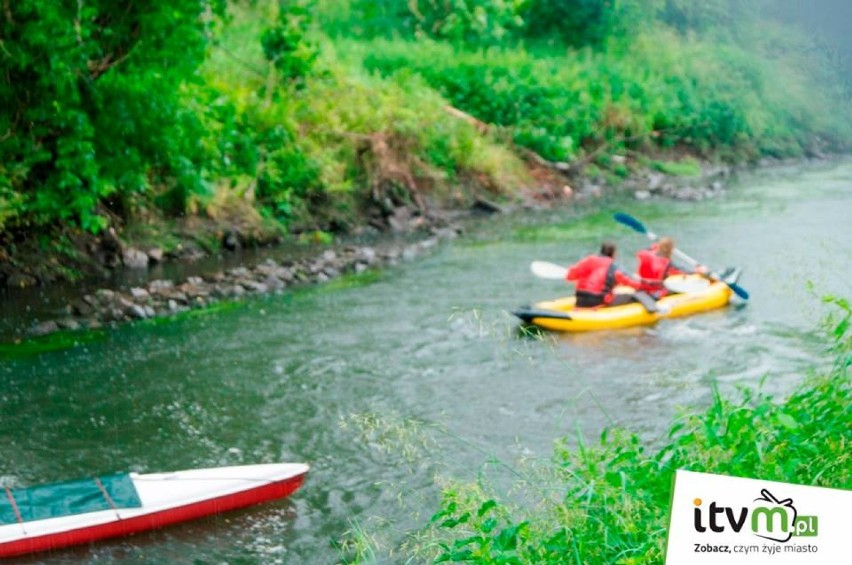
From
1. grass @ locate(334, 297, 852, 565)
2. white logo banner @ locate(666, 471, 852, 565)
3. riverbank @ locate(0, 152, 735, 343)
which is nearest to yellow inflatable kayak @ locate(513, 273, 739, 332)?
riverbank @ locate(0, 152, 735, 343)

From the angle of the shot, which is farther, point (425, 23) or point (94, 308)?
point (425, 23)

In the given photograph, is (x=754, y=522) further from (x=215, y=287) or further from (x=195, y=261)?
(x=195, y=261)

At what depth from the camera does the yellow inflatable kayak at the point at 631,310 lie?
10672 mm

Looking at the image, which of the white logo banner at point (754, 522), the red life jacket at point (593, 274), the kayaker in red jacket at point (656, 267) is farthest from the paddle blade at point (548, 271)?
the white logo banner at point (754, 522)

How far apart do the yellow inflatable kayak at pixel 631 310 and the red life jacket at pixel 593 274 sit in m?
0.20

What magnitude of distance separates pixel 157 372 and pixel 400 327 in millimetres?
2542

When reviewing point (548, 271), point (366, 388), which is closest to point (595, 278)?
point (548, 271)

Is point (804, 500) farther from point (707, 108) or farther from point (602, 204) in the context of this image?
point (707, 108)

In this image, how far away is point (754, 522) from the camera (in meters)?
2.51

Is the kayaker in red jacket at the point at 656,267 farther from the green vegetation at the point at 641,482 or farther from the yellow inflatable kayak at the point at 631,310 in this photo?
the green vegetation at the point at 641,482

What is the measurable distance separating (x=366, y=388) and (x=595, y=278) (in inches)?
126

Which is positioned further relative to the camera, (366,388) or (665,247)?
(665,247)

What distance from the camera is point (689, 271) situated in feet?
40.3

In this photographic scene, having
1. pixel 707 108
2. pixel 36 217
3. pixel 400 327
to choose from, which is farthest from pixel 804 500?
pixel 707 108
